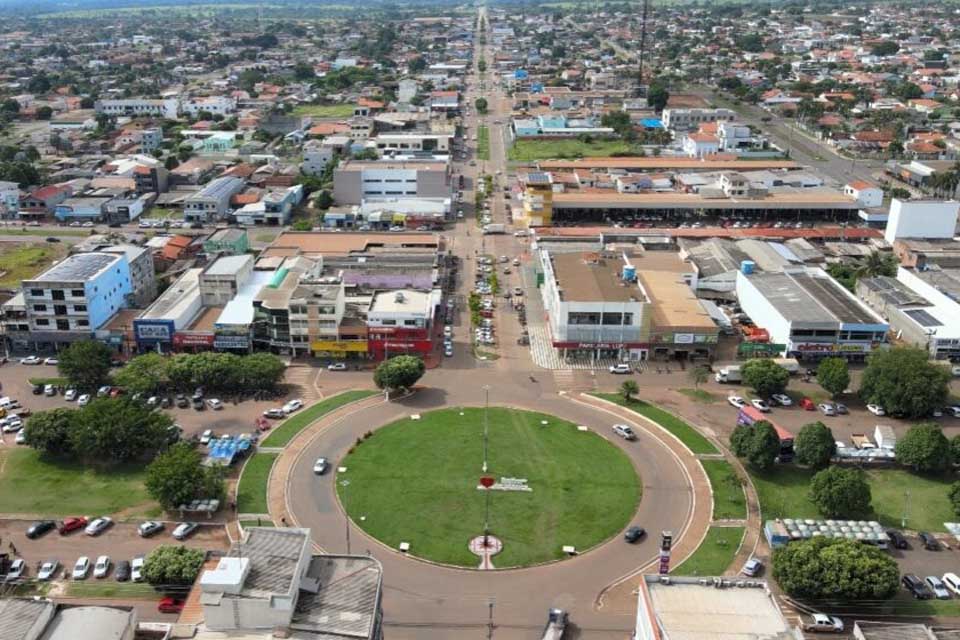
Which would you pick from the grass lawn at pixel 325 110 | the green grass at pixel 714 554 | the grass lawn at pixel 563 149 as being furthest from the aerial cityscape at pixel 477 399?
the grass lawn at pixel 325 110

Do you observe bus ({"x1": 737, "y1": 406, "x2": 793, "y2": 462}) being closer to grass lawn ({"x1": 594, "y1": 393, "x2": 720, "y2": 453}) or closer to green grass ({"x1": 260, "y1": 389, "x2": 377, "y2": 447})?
grass lawn ({"x1": 594, "y1": 393, "x2": 720, "y2": 453})

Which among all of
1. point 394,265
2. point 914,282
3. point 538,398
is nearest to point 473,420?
point 538,398

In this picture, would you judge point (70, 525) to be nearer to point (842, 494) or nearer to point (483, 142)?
point (842, 494)

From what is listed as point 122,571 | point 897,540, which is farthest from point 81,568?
point 897,540

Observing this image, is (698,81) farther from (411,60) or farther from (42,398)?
(42,398)

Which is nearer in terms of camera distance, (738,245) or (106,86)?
(738,245)

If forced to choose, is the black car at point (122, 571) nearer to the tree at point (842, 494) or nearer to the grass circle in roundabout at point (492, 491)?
the grass circle in roundabout at point (492, 491)
